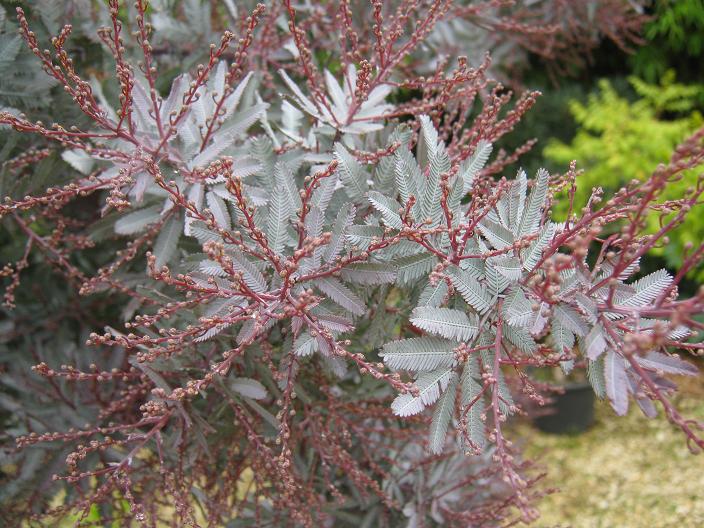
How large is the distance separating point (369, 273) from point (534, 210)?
29cm

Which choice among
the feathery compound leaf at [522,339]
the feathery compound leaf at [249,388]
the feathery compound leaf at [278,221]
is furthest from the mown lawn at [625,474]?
the feathery compound leaf at [278,221]

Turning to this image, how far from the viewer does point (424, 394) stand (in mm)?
958

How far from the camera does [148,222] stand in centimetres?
131

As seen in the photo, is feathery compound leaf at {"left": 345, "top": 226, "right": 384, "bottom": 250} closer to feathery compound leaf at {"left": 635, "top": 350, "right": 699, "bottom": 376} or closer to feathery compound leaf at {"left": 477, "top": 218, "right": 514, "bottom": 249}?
feathery compound leaf at {"left": 477, "top": 218, "right": 514, "bottom": 249}

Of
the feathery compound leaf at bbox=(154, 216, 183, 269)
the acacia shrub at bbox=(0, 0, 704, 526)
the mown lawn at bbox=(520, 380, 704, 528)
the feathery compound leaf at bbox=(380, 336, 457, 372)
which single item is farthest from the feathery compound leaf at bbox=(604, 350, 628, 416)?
the mown lawn at bbox=(520, 380, 704, 528)

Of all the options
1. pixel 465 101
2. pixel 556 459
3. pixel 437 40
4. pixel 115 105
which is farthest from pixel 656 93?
pixel 115 105

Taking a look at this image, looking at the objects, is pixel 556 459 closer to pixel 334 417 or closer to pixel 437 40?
pixel 437 40

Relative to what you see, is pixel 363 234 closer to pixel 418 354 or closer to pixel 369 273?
pixel 369 273

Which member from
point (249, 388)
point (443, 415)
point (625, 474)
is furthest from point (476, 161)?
point (625, 474)

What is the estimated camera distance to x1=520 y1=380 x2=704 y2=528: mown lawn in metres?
3.56

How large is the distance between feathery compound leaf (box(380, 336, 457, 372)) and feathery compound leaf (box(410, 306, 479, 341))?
0.07 feet

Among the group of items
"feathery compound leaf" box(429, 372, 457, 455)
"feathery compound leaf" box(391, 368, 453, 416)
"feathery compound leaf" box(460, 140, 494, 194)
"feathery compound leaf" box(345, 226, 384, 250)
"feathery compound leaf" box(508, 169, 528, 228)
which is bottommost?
"feathery compound leaf" box(429, 372, 457, 455)

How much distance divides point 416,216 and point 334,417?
1.85 ft

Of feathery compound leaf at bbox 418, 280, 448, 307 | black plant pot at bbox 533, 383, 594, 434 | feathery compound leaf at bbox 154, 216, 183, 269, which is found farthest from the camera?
black plant pot at bbox 533, 383, 594, 434
